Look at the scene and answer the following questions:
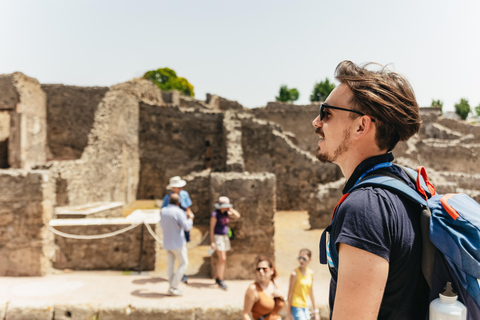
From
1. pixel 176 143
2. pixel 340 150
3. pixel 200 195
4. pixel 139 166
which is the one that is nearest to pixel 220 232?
pixel 200 195

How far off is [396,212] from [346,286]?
29 centimetres

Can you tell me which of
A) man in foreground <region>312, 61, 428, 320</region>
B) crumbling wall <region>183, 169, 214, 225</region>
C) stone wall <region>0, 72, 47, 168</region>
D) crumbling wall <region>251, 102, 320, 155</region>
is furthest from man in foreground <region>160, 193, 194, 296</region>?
crumbling wall <region>251, 102, 320, 155</region>

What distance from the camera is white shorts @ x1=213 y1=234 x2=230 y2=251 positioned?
6.54 meters

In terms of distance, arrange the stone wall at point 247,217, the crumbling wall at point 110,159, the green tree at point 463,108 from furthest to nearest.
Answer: the green tree at point 463,108 → the crumbling wall at point 110,159 → the stone wall at point 247,217

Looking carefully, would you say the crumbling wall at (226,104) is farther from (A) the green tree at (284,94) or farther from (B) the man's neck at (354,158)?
(A) the green tree at (284,94)

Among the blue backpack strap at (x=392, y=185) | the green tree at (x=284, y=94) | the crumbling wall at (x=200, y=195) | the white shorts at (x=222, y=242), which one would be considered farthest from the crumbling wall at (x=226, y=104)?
the green tree at (x=284, y=94)

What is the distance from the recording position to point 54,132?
1873 centimetres

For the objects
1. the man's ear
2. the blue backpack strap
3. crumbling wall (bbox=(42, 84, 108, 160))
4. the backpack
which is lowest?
the backpack

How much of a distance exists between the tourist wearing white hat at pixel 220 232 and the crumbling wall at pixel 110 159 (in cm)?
521

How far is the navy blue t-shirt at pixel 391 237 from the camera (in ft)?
3.56

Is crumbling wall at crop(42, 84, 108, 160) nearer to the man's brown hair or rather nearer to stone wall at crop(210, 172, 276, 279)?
stone wall at crop(210, 172, 276, 279)

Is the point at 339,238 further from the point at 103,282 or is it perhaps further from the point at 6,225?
the point at 6,225

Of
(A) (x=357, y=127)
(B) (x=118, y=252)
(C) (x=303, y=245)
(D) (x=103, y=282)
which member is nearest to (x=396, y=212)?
(A) (x=357, y=127)

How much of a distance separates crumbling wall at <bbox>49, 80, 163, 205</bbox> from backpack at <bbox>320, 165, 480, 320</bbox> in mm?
9775
